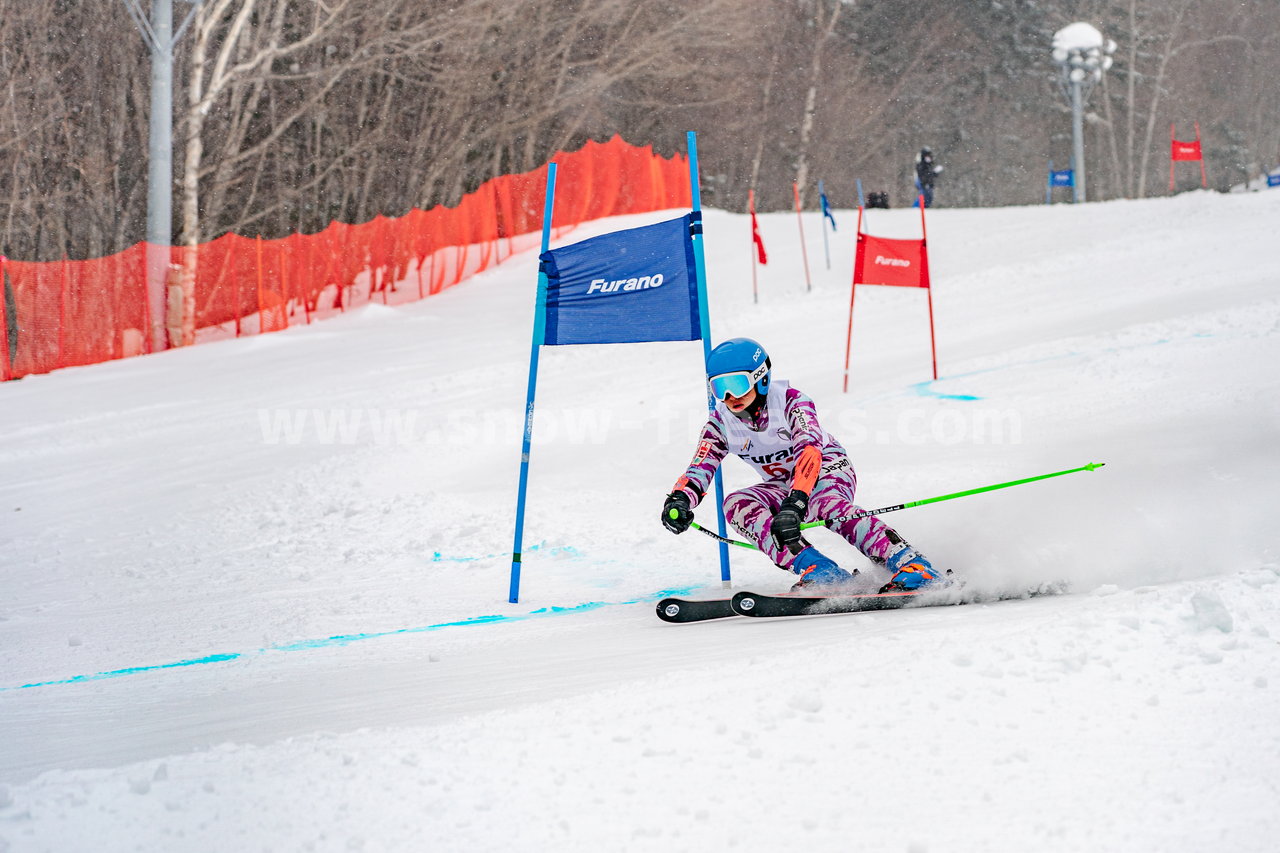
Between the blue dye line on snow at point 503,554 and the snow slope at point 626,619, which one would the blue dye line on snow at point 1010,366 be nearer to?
the snow slope at point 626,619

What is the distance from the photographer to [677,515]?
17.2ft

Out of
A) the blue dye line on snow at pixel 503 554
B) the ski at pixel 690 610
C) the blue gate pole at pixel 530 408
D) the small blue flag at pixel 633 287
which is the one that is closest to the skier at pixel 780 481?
the ski at pixel 690 610

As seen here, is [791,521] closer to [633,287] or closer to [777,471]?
[777,471]

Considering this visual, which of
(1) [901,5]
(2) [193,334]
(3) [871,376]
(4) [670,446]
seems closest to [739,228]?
(2) [193,334]

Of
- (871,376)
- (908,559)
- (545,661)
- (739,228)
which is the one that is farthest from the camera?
(739,228)

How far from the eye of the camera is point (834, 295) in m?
17.1

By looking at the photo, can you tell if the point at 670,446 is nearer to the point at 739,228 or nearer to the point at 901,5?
the point at 739,228

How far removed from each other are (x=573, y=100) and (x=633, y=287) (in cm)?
2558

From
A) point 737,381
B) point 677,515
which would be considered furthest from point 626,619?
point 737,381

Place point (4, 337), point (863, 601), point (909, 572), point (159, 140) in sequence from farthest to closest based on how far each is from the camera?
point (159, 140)
point (4, 337)
point (909, 572)
point (863, 601)

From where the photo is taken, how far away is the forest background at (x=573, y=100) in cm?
2283

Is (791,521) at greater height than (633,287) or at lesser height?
lesser

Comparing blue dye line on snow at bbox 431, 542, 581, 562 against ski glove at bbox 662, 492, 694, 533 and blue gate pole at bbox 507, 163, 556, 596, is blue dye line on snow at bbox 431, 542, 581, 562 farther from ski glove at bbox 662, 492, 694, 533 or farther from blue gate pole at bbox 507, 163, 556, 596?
ski glove at bbox 662, 492, 694, 533

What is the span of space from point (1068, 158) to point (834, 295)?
38.9 metres
